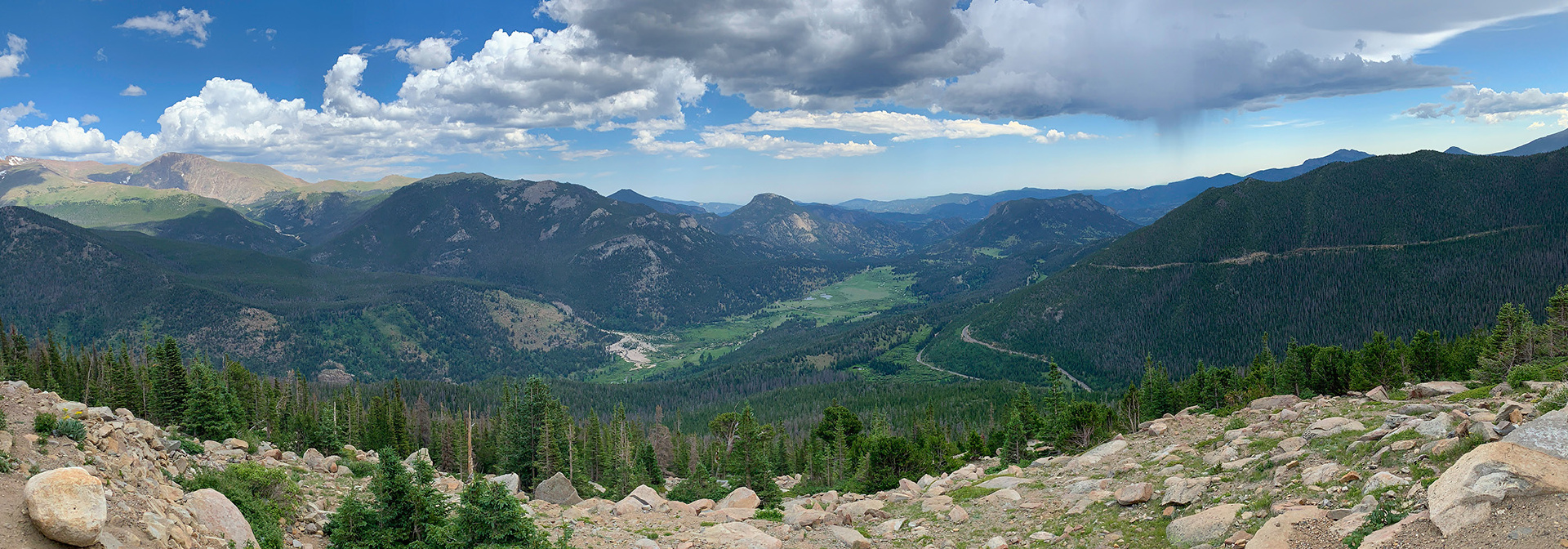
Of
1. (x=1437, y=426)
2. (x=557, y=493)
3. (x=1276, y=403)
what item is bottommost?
(x=557, y=493)

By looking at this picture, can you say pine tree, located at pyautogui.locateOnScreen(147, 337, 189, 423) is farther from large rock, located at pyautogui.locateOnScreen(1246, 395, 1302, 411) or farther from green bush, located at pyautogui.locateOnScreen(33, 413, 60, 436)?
large rock, located at pyautogui.locateOnScreen(1246, 395, 1302, 411)

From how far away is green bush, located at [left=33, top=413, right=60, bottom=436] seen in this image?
70.2ft

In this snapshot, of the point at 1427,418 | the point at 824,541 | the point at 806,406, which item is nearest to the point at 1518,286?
the point at 806,406

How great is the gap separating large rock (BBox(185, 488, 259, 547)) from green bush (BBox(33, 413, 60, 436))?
4854mm

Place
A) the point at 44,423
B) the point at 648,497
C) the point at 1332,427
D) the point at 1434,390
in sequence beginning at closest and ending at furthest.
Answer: the point at 44,423, the point at 1332,427, the point at 1434,390, the point at 648,497

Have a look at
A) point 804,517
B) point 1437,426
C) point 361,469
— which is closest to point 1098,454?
point 1437,426

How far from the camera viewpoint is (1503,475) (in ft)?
50.8

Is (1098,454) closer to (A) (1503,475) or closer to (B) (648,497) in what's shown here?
(A) (1503,475)

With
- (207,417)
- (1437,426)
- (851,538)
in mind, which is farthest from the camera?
(207,417)

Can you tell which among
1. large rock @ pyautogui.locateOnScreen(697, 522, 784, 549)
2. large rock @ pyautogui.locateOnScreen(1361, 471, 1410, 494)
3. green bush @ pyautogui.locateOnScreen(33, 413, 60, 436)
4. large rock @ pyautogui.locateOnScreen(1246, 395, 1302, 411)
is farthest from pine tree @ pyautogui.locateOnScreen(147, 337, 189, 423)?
large rock @ pyautogui.locateOnScreen(1246, 395, 1302, 411)

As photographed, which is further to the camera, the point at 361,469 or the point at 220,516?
the point at 361,469

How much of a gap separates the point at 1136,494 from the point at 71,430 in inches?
1615

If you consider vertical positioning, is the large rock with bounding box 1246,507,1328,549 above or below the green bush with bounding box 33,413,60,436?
below

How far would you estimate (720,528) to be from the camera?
31.0m
